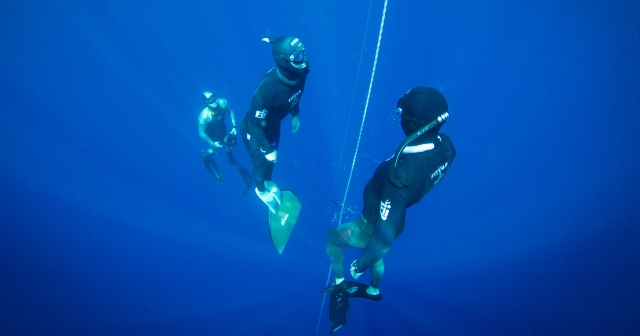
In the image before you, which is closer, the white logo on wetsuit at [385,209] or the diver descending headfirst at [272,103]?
the white logo on wetsuit at [385,209]

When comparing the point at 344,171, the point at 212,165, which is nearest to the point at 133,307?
the point at 212,165

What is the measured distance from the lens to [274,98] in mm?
3541

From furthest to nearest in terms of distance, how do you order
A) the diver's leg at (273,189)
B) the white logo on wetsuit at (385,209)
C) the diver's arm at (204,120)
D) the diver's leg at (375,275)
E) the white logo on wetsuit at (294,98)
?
the diver's arm at (204,120)
the diver's leg at (273,189)
the white logo on wetsuit at (294,98)
the diver's leg at (375,275)
the white logo on wetsuit at (385,209)

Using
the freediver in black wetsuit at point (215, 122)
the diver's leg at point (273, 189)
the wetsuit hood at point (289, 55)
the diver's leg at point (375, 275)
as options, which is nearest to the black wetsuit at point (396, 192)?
the diver's leg at point (375, 275)

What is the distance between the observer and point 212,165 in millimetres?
7203

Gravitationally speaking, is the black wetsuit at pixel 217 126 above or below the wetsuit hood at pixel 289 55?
above

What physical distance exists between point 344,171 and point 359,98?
5.34 feet

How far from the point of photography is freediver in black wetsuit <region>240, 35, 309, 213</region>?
3139 mm

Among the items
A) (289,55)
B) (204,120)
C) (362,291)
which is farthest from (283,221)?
(289,55)

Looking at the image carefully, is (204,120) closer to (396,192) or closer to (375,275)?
(375,275)

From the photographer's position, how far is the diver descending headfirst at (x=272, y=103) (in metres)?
A: 3.15

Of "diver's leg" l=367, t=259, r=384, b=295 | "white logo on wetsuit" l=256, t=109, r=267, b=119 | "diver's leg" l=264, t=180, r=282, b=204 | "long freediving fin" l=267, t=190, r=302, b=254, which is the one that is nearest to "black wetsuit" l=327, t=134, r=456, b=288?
"diver's leg" l=367, t=259, r=384, b=295

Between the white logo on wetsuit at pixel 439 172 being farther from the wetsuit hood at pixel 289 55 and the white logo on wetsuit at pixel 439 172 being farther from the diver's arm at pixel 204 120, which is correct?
the diver's arm at pixel 204 120

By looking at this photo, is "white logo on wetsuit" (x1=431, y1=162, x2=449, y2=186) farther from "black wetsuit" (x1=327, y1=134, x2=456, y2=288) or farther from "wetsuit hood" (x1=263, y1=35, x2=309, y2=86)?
"wetsuit hood" (x1=263, y1=35, x2=309, y2=86)
